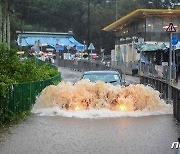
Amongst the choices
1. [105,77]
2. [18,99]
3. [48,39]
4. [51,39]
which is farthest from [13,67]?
[51,39]

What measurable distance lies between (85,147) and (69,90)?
6.57 metres

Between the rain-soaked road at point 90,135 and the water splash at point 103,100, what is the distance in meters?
1.13

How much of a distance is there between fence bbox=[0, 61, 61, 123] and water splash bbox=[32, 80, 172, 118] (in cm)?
63

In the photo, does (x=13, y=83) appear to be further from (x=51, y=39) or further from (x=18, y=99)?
(x=51, y=39)

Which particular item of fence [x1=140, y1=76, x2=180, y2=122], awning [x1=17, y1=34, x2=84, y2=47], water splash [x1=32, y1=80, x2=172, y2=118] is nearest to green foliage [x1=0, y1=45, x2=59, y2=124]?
water splash [x1=32, y1=80, x2=172, y2=118]

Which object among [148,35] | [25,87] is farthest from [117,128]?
[148,35]

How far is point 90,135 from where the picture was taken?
457 inches

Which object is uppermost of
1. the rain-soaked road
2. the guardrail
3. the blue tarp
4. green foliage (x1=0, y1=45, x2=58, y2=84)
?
the blue tarp

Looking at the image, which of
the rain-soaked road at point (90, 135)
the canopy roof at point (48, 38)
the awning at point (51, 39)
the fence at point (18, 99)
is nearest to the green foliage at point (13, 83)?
the fence at point (18, 99)

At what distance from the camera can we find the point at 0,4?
101 feet

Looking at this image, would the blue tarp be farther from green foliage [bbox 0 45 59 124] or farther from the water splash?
the water splash

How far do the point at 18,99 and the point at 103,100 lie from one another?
297 centimetres

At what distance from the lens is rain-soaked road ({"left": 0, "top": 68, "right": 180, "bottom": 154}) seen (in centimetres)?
986

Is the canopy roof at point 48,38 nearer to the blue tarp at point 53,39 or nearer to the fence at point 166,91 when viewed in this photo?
the blue tarp at point 53,39
